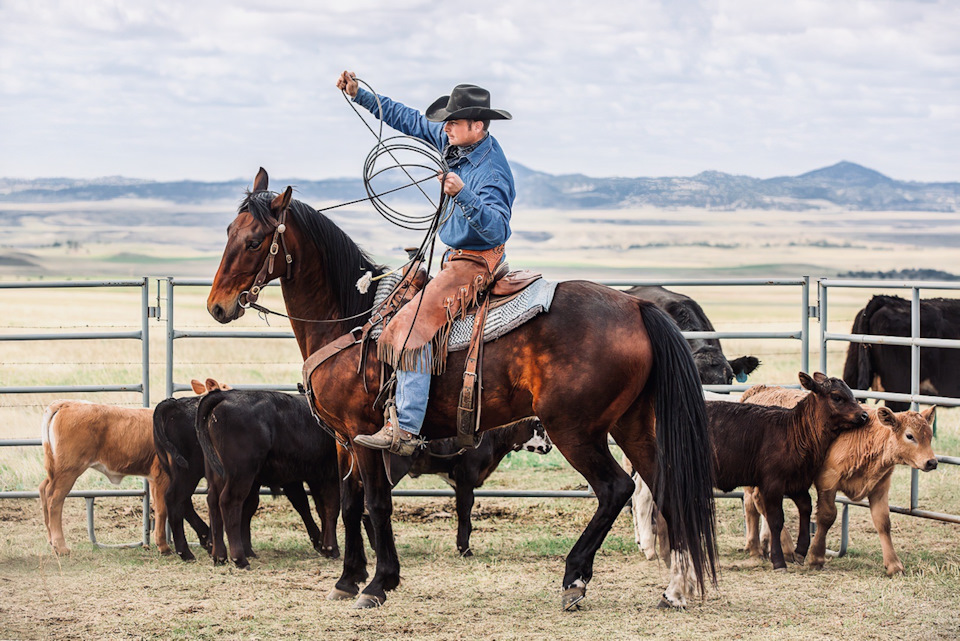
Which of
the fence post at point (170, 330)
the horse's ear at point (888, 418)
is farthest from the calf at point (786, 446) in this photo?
the fence post at point (170, 330)

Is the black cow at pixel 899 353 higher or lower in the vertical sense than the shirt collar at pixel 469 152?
lower

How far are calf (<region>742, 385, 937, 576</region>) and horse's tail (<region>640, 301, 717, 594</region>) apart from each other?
1565 mm

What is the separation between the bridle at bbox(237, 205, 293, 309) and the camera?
5375 millimetres

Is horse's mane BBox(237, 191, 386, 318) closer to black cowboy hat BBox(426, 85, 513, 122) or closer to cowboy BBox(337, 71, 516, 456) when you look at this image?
cowboy BBox(337, 71, 516, 456)

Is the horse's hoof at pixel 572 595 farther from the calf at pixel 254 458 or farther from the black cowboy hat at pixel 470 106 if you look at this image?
the black cowboy hat at pixel 470 106

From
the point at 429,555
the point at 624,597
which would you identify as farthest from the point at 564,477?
the point at 624,597

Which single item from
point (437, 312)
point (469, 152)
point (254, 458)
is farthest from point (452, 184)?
point (254, 458)

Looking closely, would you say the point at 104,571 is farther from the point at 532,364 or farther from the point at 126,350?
the point at 126,350

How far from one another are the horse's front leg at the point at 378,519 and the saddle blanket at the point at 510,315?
78 cm

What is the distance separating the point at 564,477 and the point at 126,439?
4395 mm

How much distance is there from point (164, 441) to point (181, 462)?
0.58 feet

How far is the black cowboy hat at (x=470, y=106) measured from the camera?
5.12 m

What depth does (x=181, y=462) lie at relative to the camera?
21.7ft

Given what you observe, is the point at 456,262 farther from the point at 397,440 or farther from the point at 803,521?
the point at 803,521
